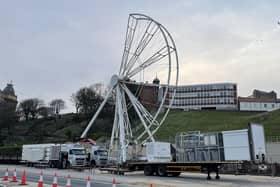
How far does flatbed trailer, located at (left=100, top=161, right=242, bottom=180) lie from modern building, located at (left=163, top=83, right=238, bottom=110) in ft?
325

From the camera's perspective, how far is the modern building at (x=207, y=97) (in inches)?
5148

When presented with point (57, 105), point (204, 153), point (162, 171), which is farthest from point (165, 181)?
point (57, 105)

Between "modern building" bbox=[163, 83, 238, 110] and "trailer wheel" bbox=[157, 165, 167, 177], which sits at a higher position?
"modern building" bbox=[163, 83, 238, 110]

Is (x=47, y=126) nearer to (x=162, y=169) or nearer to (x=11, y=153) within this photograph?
(x=11, y=153)

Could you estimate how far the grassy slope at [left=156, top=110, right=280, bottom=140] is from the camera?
2964 inches

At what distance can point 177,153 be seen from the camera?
29.0 m

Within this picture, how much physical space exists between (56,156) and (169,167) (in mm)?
21267

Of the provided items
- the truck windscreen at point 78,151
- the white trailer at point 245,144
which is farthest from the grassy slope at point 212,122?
the white trailer at point 245,144

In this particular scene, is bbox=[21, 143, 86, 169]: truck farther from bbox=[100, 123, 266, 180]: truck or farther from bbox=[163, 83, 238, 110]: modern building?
bbox=[163, 83, 238, 110]: modern building

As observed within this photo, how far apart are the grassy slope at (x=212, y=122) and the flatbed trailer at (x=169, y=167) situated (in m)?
38.3

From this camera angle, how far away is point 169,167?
2836cm

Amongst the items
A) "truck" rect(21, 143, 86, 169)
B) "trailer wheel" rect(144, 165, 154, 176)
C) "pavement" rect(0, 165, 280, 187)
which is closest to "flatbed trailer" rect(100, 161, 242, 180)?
"trailer wheel" rect(144, 165, 154, 176)

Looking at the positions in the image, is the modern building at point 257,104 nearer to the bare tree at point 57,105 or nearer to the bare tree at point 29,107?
the bare tree at point 57,105

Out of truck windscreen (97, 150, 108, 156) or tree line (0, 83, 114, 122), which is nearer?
truck windscreen (97, 150, 108, 156)
